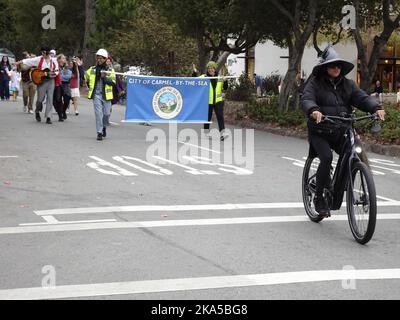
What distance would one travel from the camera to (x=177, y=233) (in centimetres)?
773

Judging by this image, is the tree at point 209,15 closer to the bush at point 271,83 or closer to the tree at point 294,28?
the tree at point 294,28

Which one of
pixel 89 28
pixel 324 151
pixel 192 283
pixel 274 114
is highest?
pixel 89 28

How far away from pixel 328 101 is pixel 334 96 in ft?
0.28

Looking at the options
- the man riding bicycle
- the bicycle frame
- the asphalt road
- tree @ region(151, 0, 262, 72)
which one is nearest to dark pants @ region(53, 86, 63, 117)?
tree @ region(151, 0, 262, 72)

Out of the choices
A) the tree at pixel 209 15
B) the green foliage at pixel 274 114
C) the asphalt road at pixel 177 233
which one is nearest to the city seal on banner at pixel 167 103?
the green foliage at pixel 274 114

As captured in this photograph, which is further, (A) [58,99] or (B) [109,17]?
(B) [109,17]

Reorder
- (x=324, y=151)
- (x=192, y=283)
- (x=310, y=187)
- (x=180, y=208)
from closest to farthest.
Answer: (x=192, y=283)
(x=324, y=151)
(x=310, y=187)
(x=180, y=208)

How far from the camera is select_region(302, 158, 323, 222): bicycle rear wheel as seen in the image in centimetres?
841

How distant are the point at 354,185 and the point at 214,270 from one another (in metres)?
1.99

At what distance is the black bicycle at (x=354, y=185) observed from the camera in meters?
7.17

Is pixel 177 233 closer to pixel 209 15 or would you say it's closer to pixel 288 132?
pixel 288 132

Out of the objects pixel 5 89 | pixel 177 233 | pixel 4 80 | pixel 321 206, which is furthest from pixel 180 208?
pixel 5 89

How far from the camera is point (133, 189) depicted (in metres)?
10.5

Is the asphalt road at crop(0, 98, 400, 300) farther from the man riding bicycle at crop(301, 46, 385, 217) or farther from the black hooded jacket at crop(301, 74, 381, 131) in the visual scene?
the black hooded jacket at crop(301, 74, 381, 131)
